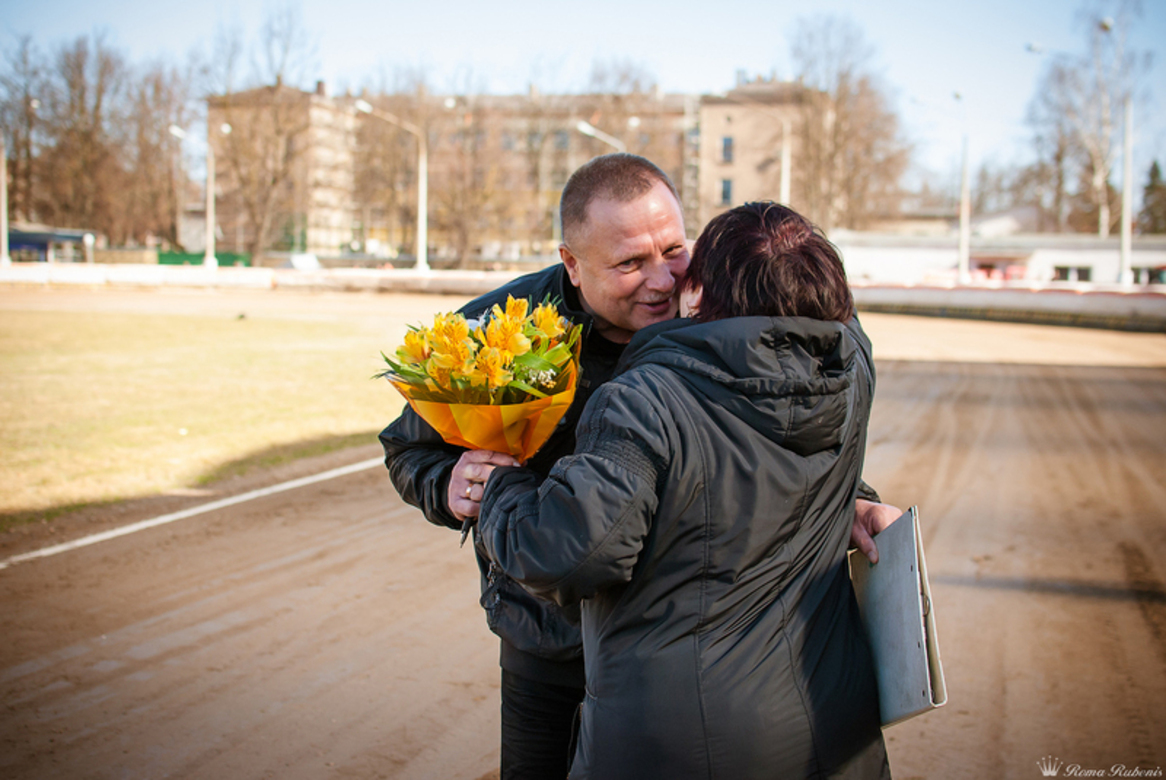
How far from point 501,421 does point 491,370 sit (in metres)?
0.13

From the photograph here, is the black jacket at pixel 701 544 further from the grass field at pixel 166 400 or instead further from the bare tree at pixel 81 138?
the bare tree at pixel 81 138

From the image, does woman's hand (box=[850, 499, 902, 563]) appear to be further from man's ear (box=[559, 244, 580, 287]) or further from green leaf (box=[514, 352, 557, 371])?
man's ear (box=[559, 244, 580, 287])

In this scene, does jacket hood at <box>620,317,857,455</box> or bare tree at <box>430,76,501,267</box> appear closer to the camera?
jacket hood at <box>620,317,857,455</box>

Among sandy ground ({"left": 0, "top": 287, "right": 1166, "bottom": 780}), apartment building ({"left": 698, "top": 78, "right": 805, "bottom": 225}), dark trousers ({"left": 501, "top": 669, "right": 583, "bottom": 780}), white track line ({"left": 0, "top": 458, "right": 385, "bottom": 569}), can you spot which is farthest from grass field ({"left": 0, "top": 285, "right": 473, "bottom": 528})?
apartment building ({"left": 698, "top": 78, "right": 805, "bottom": 225})

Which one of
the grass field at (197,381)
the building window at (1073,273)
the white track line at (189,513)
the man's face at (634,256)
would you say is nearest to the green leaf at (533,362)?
the man's face at (634,256)

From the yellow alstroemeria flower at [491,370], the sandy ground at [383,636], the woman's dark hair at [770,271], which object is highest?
the woman's dark hair at [770,271]

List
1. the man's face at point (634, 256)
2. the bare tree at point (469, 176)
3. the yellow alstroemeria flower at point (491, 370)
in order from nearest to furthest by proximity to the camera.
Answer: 1. the yellow alstroemeria flower at point (491, 370)
2. the man's face at point (634, 256)
3. the bare tree at point (469, 176)

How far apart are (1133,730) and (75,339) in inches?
785

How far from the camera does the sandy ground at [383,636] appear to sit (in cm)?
375

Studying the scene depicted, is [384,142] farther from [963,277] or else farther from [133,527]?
[133,527]

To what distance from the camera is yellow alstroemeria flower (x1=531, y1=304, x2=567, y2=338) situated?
2201 mm

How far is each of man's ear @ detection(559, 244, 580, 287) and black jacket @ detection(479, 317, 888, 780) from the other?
83cm

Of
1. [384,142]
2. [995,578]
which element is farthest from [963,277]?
[384,142]

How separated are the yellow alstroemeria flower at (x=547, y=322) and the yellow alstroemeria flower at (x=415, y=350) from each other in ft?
0.93
